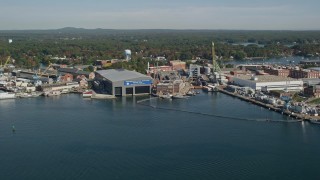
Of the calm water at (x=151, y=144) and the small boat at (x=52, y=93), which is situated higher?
the small boat at (x=52, y=93)

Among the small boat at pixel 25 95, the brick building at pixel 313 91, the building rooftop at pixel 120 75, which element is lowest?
the small boat at pixel 25 95

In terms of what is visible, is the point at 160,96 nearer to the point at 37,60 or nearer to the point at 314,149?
the point at 314,149

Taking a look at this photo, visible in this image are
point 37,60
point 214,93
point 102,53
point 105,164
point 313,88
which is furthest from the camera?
point 102,53

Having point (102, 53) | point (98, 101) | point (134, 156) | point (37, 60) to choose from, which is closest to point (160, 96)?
point (98, 101)

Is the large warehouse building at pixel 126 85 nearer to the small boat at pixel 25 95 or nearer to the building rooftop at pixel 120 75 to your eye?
the building rooftop at pixel 120 75

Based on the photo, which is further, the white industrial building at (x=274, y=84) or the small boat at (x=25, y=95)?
the white industrial building at (x=274, y=84)

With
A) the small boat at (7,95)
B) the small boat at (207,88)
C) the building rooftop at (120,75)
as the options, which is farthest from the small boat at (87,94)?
the small boat at (207,88)

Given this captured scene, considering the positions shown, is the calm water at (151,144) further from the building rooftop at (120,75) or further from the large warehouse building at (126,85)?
the building rooftop at (120,75)

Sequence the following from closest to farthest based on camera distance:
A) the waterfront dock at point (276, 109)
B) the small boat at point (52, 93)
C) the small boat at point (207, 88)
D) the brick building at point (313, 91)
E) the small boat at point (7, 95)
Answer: the waterfront dock at point (276, 109) < the brick building at point (313, 91) < the small boat at point (7, 95) < the small boat at point (52, 93) < the small boat at point (207, 88)

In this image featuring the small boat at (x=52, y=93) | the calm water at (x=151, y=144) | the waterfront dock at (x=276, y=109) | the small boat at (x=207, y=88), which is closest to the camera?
the calm water at (x=151, y=144)

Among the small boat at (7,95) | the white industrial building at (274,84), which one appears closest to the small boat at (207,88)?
the white industrial building at (274,84)
